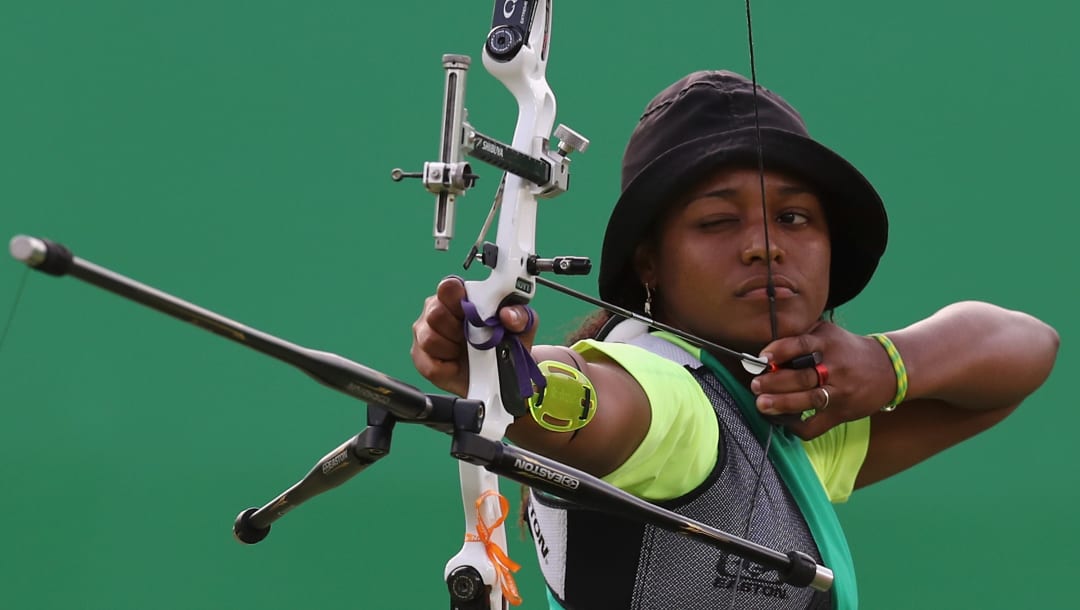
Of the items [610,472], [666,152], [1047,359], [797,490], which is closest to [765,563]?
[610,472]

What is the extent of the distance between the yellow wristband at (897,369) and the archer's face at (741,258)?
0.13m

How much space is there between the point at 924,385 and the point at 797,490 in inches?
10.6

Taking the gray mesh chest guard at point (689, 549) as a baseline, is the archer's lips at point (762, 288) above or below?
above

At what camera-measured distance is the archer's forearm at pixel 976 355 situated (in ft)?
6.93

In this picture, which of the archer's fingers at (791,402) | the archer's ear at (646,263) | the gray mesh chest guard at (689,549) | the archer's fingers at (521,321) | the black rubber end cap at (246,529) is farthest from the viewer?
the archer's ear at (646,263)

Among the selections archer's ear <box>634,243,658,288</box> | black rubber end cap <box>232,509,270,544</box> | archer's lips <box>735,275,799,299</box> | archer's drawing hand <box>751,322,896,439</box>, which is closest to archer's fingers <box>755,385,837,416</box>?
archer's drawing hand <box>751,322,896,439</box>

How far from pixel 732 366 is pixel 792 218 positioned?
0.20 metres

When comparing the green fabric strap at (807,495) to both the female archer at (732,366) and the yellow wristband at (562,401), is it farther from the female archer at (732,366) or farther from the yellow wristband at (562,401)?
the yellow wristband at (562,401)

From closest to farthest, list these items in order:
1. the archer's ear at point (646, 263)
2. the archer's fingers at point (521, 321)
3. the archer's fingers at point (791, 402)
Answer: the archer's fingers at point (521, 321), the archer's fingers at point (791, 402), the archer's ear at point (646, 263)

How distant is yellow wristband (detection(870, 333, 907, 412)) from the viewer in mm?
2051

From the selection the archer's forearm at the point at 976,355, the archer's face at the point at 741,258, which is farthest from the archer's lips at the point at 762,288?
the archer's forearm at the point at 976,355

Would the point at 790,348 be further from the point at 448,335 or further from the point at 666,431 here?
the point at 448,335

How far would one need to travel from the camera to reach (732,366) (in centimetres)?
199

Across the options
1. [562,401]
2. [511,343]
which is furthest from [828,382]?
[511,343]
